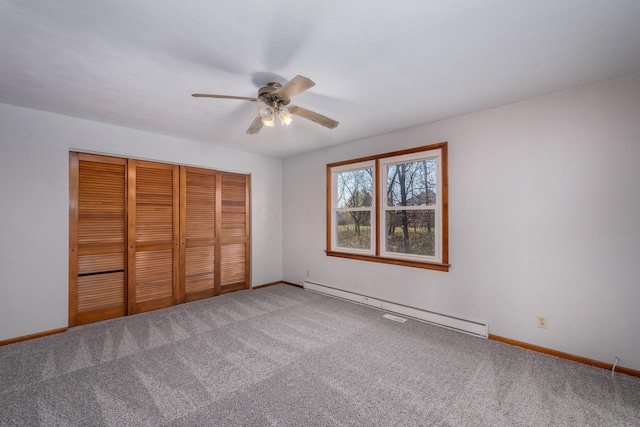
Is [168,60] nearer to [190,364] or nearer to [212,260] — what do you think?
[190,364]

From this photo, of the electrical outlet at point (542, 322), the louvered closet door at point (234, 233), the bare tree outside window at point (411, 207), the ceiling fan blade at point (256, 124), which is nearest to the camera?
the ceiling fan blade at point (256, 124)

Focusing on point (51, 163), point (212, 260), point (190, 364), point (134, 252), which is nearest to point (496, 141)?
point (190, 364)

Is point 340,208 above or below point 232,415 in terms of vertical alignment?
above

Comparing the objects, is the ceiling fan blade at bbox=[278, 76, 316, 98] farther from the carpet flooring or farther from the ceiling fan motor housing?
the carpet flooring

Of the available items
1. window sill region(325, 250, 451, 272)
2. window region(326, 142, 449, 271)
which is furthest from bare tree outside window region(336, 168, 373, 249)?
window sill region(325, 250, 451, 272)

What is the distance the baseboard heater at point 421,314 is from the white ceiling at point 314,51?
7.86ft

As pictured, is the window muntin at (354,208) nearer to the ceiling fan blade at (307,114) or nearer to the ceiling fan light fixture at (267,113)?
the ceiling fan blade at (307,114)

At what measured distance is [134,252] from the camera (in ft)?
12.1

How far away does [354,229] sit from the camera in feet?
14.2

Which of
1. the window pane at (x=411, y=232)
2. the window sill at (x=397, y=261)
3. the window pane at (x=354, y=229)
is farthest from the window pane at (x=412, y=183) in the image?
the window sill at (x=397, y=261)

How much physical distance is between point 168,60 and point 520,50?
101 inches

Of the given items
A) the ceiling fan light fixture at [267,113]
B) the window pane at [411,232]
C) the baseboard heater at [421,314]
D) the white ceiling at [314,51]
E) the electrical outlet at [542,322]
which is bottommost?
the baseboard heater at [421,314]

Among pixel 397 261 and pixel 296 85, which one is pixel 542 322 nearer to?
pixel 397 261

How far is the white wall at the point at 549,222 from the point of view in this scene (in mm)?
2279
